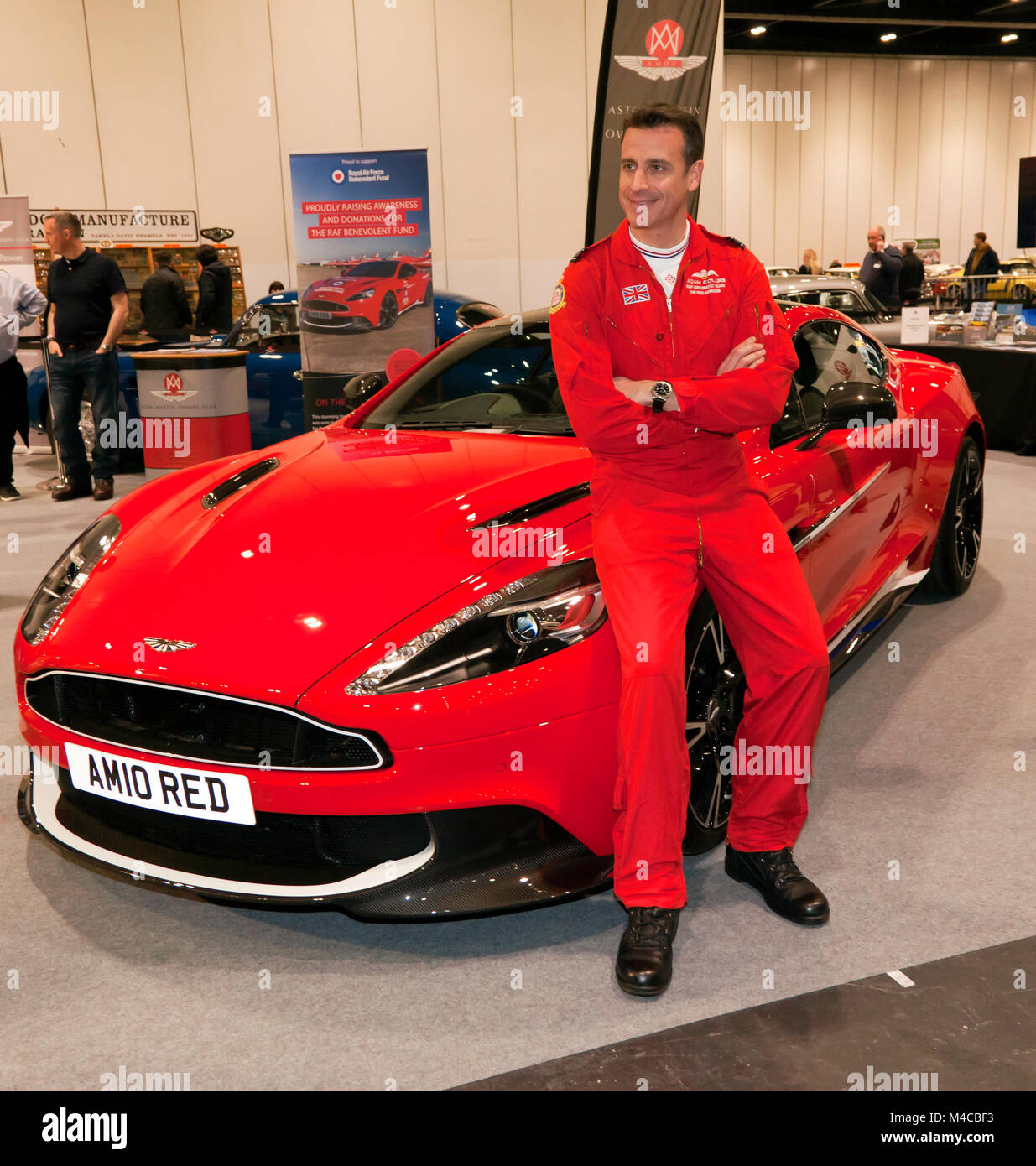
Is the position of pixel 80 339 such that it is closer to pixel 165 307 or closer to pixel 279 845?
pixel 165 307

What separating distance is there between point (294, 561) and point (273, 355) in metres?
5.75

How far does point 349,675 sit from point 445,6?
11.6 metres

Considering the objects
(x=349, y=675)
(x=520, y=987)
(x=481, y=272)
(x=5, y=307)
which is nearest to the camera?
(x=349, y=675)

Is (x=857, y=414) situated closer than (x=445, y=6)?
Yes

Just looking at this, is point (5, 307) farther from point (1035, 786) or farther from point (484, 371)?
A: point (1035, 786)

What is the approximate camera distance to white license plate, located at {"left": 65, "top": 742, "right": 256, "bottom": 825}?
196 centimetres

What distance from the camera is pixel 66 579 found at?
2.48 m

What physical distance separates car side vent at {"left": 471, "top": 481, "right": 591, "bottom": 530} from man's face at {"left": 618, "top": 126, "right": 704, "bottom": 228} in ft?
1.91

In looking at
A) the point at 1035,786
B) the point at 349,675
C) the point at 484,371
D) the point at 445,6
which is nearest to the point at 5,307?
the point at 484,371

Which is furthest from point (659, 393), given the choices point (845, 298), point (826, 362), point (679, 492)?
point (845, 298)

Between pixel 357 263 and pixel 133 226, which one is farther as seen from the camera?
pixel 133 226

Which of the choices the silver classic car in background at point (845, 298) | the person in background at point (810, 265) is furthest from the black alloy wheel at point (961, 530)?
the person in background at point (810, 265)

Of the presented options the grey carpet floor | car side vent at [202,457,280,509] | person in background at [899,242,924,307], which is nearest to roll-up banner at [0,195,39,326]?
car side vent at [202,457,280,509]

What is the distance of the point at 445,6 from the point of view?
11664 millimetres
